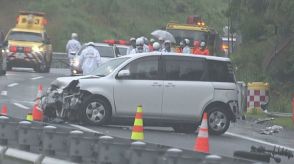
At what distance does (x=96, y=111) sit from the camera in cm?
1797

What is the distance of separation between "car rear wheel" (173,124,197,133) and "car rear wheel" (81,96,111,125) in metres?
1.70

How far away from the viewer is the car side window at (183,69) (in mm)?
18484

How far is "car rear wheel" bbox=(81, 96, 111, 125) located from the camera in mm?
17891

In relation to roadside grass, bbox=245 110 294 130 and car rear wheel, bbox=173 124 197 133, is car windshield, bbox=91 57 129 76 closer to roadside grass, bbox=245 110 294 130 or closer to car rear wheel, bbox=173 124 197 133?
car rear wheel, bbox=173 124 197 133

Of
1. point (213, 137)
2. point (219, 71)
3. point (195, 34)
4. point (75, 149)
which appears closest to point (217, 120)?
point (213, 137)

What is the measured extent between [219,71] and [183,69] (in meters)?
0.79

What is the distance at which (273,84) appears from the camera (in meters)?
32.3

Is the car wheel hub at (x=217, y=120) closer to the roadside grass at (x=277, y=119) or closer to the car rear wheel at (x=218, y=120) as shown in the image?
the car rear wheel at (x=218, y=120)

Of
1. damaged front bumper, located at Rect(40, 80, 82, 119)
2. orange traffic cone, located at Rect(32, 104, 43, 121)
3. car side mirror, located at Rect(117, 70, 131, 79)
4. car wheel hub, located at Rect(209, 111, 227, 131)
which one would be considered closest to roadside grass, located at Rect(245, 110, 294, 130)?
car wheel hub, located at Rect(209, 111, 227, 131)

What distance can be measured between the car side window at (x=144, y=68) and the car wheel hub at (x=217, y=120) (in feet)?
4.66

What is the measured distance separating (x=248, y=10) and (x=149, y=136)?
1146 cm

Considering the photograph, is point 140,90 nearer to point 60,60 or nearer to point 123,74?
point 123,74

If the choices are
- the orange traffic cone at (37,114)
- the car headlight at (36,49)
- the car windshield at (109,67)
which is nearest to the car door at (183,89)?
the car windshield at (109,67)

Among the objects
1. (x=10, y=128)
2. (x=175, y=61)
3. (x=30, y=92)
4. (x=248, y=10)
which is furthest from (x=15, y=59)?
(x=10, y=128)
